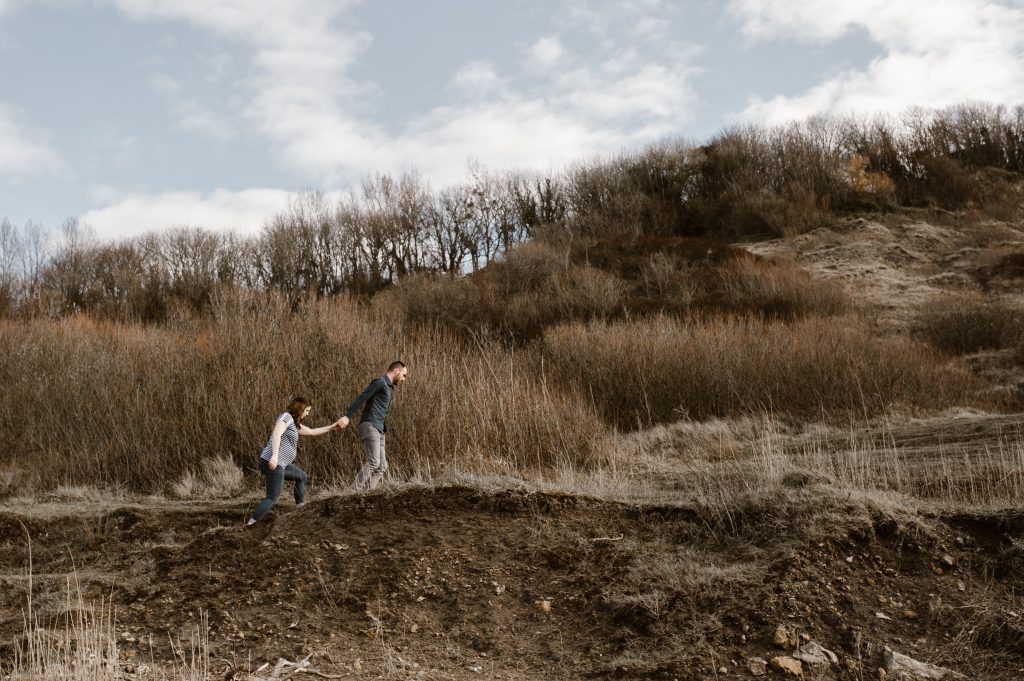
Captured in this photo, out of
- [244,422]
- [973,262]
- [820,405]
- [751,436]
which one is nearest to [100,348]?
[244,422]

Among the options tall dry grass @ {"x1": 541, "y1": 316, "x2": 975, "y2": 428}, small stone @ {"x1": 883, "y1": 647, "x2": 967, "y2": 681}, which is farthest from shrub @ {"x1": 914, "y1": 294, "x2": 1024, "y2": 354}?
small stone @ {"x1": 883, "y1": 647, "x2": 967, "y2": 681}

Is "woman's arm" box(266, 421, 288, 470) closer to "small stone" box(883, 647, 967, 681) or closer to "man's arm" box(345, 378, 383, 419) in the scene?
"man's arm" box(345, 378, 383, 419)

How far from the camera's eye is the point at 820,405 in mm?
19094

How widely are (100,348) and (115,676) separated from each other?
1805 cm

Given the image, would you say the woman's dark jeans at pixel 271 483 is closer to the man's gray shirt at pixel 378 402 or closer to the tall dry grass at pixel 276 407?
the man's gray shirt at pixel 378 402

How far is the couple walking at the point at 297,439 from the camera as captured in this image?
8.00 meters

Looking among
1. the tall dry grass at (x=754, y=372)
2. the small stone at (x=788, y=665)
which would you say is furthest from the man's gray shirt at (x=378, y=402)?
the tall dry grass at (x=754, y=372)

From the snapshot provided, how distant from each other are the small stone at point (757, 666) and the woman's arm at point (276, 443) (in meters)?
4.77

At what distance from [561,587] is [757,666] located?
6.12 feet

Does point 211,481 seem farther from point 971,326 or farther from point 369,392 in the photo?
point 971,326

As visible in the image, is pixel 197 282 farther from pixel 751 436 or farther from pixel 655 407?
pixel 751 436

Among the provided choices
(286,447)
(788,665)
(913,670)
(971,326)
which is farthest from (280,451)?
(971,326)

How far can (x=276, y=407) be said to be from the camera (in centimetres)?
1497

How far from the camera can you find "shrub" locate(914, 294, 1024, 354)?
75.5ft
